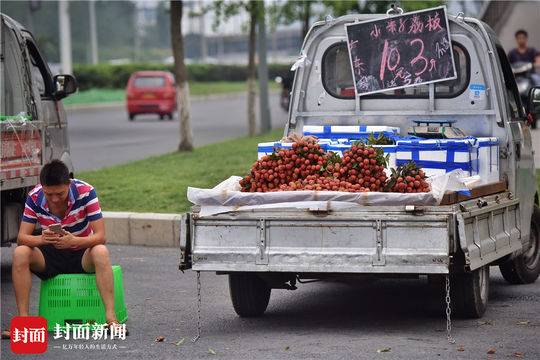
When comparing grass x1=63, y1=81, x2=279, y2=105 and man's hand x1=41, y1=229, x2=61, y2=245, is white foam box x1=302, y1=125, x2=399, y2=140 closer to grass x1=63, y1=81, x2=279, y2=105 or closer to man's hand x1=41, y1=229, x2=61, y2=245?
man's hand x1=41, y1=229, x2=61, y2=245

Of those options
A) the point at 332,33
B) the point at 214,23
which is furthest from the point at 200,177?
the point at 214,23

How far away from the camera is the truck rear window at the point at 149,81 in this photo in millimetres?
41969

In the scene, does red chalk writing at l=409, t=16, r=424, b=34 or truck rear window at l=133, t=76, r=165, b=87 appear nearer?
red chalk writing at l=409, t=16, r=424, b=34

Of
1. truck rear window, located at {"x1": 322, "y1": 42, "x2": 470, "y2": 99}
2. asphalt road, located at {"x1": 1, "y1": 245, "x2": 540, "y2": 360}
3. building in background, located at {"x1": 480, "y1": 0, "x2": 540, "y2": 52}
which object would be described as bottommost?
asphalt road, located at {"x1": 1, "y1": 245, "x2": 540, "y2": 360}

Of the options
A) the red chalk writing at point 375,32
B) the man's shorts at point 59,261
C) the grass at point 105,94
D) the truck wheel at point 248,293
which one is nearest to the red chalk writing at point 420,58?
the red chalk writing at point 375,32

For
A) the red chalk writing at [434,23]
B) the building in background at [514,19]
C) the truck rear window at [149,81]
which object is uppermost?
the building in background at [514,19]

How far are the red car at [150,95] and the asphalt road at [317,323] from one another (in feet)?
99.6

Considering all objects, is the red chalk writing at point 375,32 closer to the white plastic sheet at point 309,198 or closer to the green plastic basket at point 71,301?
the white plastic sheet at point 309,198

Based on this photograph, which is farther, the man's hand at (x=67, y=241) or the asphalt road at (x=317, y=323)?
the man's hand at (x=67, y=241)

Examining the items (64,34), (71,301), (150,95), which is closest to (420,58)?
(71,301)

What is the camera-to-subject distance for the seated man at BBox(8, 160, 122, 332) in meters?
8.55

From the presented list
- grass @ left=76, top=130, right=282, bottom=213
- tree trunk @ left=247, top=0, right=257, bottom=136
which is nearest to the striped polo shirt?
grass @ left=76, top=130, right=282, bottom=213

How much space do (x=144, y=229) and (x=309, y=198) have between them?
548cm

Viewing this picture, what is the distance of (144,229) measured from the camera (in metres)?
13.7
